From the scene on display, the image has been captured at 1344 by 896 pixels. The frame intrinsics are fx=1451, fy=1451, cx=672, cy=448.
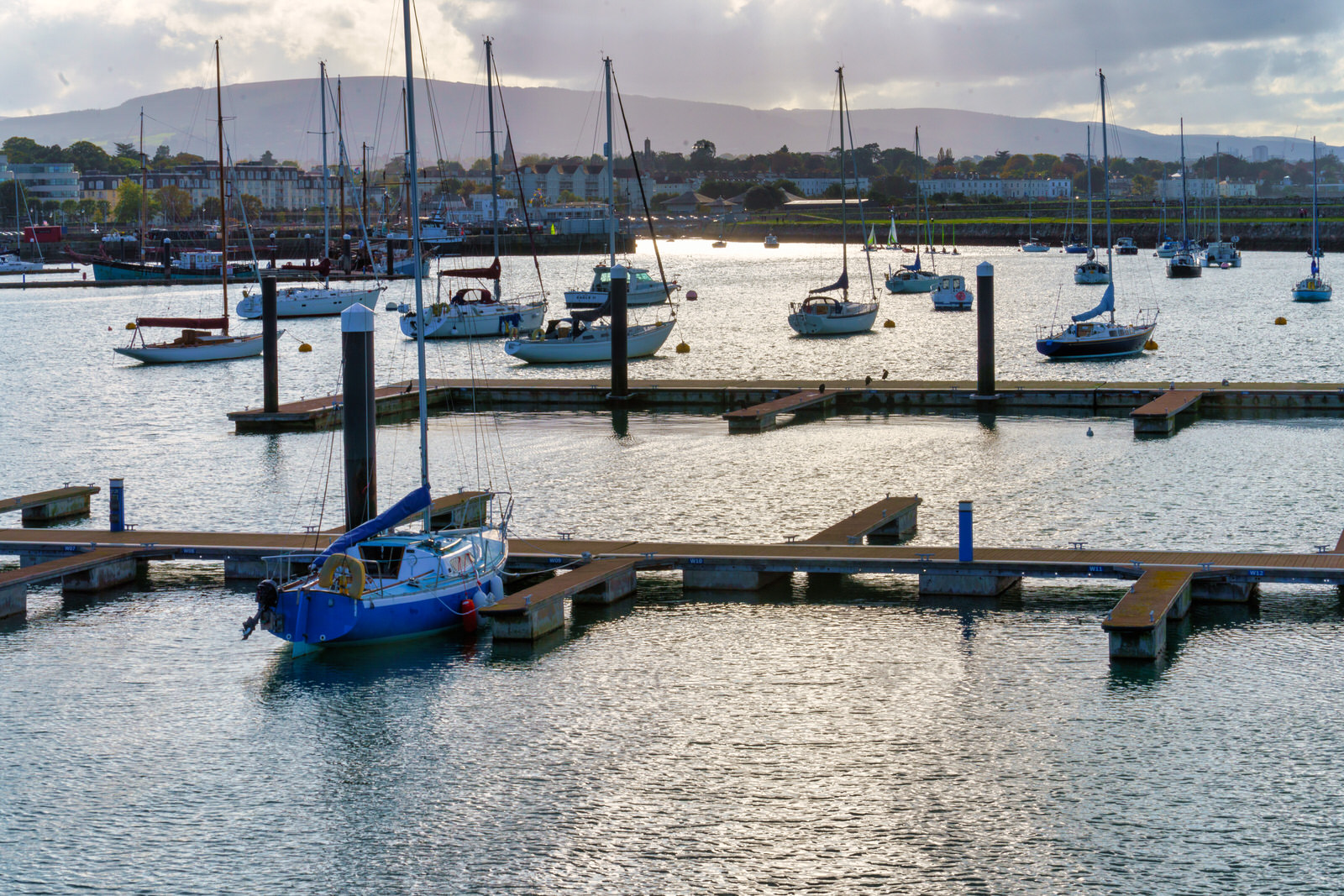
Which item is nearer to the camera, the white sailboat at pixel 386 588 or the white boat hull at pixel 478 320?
the white sailboat at pixel 386 588

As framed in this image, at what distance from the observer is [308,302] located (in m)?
103

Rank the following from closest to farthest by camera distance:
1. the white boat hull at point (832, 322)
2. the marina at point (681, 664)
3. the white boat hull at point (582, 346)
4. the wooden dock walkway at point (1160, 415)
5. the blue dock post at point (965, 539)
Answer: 1. the marina at point (681, 664)
2. the blue dock post at point (965, 539)
3. the wooden dock walkway at point (1160, 415)
4. the white boat hull at point (582, 346)
5. the white boat hull at point (832, 322)

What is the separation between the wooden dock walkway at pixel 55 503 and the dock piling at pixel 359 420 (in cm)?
958

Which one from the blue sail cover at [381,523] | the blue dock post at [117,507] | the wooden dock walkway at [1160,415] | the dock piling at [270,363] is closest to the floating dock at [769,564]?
the blue dock post at [117,507]

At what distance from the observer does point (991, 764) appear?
17.8 m

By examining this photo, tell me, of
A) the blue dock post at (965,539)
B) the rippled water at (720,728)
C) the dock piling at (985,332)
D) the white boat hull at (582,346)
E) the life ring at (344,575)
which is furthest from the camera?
the white boat hull at (582,346)

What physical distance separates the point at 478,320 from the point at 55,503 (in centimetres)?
5021

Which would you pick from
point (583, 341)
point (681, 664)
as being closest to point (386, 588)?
point (681, 664)

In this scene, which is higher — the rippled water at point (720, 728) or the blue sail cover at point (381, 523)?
the blue sail cover at point (381, 523)

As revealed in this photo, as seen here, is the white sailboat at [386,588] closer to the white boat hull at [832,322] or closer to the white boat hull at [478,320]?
the white boat hull at [478,320]

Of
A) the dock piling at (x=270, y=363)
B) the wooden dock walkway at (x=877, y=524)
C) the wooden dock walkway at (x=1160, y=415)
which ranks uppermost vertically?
the dock piling at (x=270, y=363)

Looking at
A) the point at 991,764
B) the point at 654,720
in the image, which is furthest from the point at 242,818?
the point at 991,764

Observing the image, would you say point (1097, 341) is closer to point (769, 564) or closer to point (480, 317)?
point (480, 317)

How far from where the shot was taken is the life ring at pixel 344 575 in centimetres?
2167
